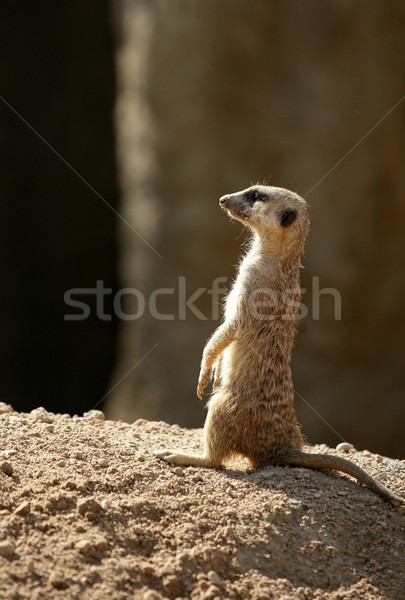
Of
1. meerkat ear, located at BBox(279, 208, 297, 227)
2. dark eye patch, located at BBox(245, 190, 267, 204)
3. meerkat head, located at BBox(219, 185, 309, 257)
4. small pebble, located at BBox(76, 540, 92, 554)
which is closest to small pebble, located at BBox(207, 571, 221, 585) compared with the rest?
small pebble, located at BBox(76, 540, 92, 554)

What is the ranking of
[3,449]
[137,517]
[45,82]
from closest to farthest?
[137,517] → [3,449] → [45,82]

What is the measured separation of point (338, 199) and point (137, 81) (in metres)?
1.98

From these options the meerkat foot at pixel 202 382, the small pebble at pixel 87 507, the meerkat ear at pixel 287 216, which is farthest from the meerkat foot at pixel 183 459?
the meerkat ear at pixel 287 216

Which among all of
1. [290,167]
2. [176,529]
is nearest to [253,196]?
[176,529]

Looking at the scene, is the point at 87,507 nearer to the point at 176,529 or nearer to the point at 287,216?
the point at 176,529

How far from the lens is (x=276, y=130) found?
6.42 m

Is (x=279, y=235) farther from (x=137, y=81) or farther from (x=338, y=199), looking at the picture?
(x=137, y=81)

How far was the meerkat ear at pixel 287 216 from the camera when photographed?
334 centimetres

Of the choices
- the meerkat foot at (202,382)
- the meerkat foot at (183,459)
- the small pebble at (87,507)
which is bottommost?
the small pebble at (87,507)

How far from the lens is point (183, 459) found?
3006mm

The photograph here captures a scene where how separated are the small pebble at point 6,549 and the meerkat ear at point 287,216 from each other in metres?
1.74

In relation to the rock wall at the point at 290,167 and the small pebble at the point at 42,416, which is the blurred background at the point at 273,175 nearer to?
the rock wall at the point at 290,167

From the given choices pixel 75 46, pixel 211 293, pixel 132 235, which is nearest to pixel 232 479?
pixel 211 293

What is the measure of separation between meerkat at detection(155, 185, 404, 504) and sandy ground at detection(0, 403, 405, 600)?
8cm
